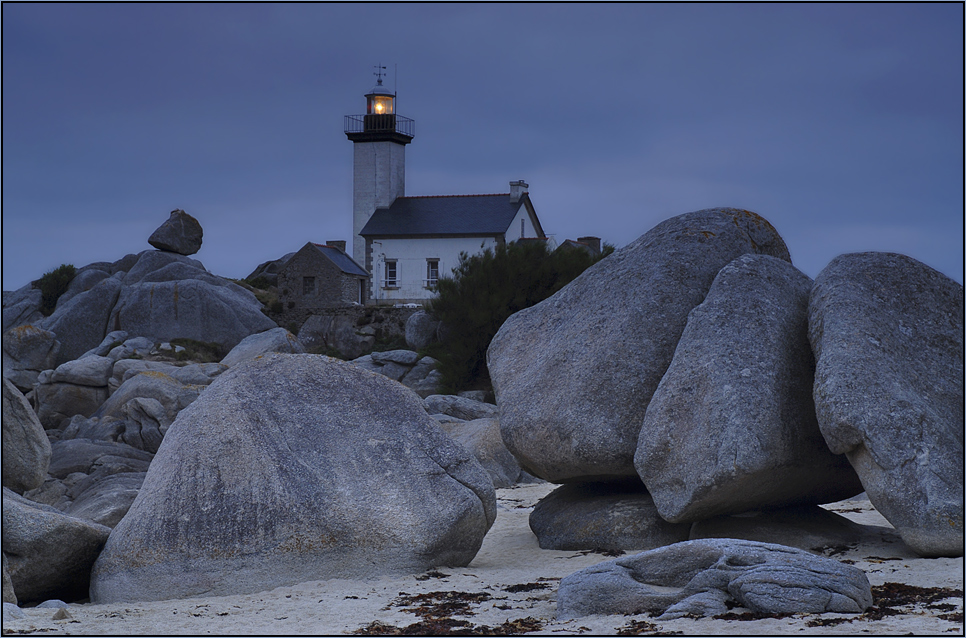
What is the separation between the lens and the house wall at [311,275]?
51062mm

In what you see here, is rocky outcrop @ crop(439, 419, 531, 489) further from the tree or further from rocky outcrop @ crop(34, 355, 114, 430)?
rocky outcrop @ crop(34, 355, 114, 430)

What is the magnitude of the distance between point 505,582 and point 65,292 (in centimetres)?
4458

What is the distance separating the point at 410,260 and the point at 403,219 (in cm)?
274

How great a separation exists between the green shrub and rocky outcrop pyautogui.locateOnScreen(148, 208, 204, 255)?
15.4 ft

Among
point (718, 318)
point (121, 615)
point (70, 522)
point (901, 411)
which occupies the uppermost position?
point (718, 318)

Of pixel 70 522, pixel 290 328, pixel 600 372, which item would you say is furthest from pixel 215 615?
pixel 290 328

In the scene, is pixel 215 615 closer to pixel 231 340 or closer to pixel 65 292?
pixel 231 340

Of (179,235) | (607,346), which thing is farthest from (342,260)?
(607,346)

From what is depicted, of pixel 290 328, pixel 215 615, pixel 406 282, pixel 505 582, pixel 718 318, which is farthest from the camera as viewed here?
pixel 406 282

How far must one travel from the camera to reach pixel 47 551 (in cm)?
946

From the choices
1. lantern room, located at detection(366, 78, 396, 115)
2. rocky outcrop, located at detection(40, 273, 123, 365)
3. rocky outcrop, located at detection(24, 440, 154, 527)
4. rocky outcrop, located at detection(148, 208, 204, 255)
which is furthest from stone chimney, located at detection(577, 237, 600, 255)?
rocky outcrop, located at detection(24, 440, 154, 527)

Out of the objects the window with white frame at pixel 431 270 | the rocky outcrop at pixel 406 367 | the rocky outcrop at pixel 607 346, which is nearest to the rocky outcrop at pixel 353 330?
the rocky outcrop at pixel 406 367

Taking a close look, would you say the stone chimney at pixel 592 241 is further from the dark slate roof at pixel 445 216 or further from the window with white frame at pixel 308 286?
the window with white frame at pixel 308 286

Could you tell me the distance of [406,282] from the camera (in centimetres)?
5506
